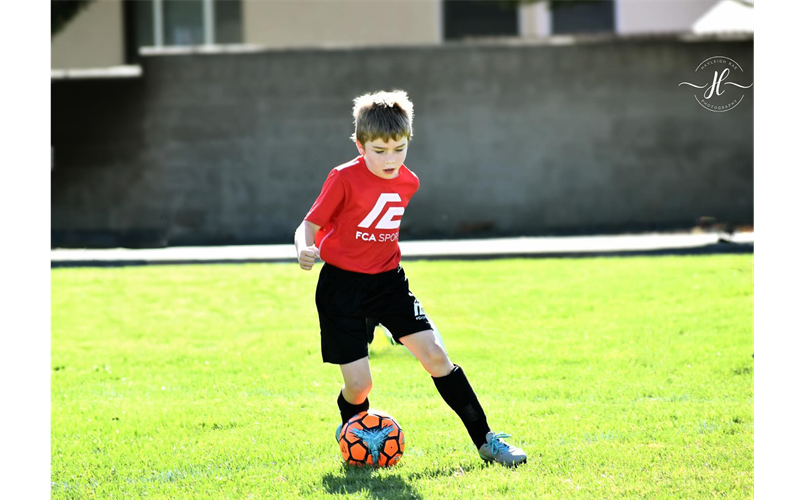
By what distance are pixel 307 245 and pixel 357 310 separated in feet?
1.39

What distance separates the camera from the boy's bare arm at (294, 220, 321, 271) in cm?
429

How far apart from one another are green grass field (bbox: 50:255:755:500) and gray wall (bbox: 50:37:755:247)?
16.6 feet

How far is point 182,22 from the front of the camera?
18.5 meters

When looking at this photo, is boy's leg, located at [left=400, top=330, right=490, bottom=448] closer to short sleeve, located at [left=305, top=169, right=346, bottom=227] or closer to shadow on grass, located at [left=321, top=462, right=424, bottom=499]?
shadow on grass, located at [left=321, top=462, right=424, bottom=499]

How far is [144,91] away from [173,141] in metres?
1.00

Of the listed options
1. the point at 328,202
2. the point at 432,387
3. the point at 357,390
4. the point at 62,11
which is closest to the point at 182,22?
the point at 62,11

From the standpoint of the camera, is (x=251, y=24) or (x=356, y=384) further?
(x=251, y=24)

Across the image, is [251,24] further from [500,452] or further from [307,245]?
[500,452]

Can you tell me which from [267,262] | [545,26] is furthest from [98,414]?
[545,26]

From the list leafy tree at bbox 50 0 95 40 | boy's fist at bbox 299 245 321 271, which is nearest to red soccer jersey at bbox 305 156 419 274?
boy's fist at bbox 299 245 321 271

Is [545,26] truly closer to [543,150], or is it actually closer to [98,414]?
[543,150]

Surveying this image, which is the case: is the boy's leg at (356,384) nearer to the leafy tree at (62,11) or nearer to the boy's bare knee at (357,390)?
the boy's bare knee at (357,390)

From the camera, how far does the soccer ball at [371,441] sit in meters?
4.58
